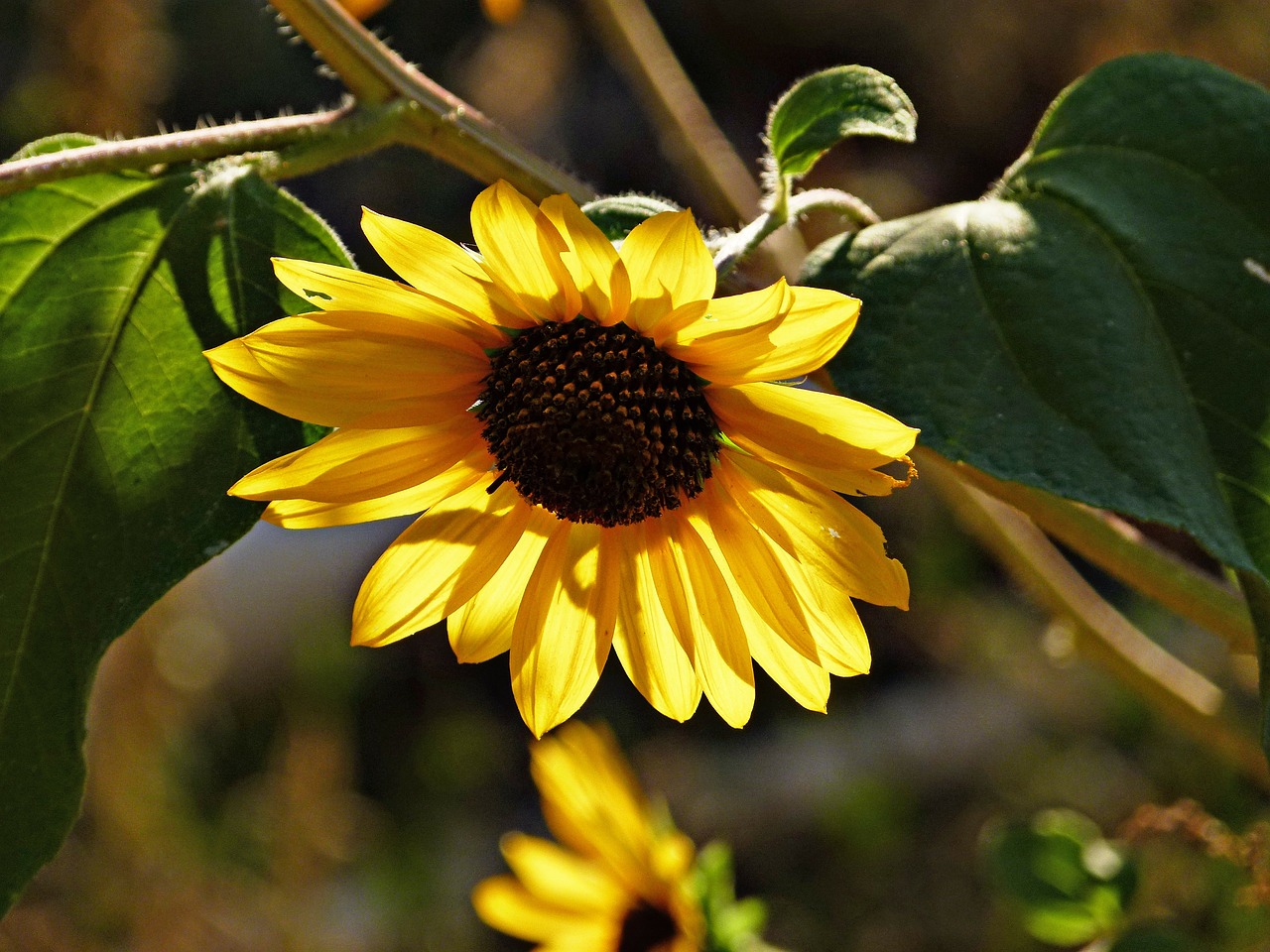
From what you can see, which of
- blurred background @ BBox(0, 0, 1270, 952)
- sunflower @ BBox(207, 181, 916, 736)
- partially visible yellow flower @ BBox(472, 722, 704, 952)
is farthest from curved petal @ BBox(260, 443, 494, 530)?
blurred background @ BBox(0, 0, 1270, 952)

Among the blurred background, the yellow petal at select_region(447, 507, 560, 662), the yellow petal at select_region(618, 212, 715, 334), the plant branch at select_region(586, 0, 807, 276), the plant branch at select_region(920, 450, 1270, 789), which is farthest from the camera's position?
the blurred background

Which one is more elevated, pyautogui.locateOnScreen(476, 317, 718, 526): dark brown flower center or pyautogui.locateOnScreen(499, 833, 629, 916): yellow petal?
pyautogui.locateOnScreen(476, 317, 718, 526): dark brown flower center

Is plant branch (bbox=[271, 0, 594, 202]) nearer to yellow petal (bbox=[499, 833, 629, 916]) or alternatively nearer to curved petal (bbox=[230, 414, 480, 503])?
curved petal (bbox=[230, 414, 480, 503])

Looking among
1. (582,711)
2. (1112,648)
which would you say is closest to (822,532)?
(1112,648)

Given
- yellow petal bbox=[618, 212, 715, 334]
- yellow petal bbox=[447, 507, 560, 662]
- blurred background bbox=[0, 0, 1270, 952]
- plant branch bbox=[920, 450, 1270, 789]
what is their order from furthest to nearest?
blurred background bbox=[0, 0, 1270, 952] → plant branch bbox=[920, 450, 1270, 789] → yellow petal bbox=[447, 507, 560, 662] → yellow petal bbox=[618, 212, 715, 334]

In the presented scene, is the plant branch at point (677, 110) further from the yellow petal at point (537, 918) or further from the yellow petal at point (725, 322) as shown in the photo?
the yellow petal at point (537, 918)

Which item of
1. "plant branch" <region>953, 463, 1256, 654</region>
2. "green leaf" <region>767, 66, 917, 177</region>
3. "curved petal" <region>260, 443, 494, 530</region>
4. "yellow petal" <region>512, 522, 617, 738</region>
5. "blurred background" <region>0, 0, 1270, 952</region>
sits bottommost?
"blurred background" <region>0, 0, 1270, 952</region>

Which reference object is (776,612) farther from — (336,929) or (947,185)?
A: (947,185)

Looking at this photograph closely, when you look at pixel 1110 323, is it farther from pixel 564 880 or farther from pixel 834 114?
pixel 564 880
